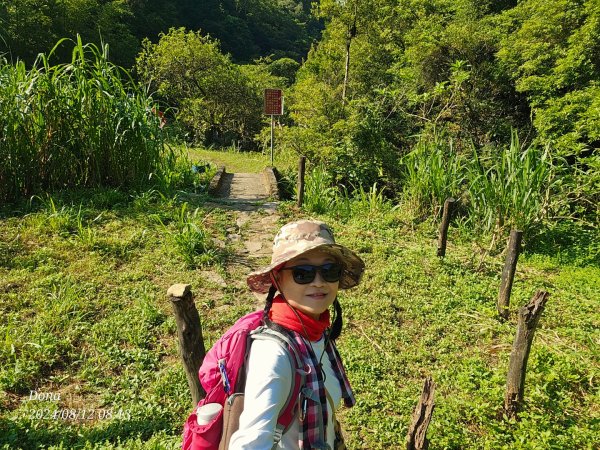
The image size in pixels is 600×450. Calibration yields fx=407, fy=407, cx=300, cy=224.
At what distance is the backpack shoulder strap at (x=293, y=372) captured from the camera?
112 centimetres

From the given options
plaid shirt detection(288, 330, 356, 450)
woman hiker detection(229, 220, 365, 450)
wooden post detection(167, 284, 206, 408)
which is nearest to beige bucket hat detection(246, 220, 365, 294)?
woman hiker detection(229, 220, 365, 450)

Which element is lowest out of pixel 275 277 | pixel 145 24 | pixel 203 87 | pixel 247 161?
pixel 247 161

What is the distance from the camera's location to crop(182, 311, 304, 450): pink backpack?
1135 millimetres

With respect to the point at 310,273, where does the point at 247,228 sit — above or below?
below

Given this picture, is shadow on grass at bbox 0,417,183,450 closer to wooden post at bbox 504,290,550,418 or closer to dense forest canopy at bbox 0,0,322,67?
wooden post at bbox 504,290,550,418

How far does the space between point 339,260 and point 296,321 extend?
0.26 meters

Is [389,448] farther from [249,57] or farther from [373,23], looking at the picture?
[249,57]

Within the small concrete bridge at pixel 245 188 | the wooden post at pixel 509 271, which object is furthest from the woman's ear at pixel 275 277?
the small concrete bridge at pixel 245 188

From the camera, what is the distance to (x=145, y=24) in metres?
23.9

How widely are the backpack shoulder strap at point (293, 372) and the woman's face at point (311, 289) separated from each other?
133mm

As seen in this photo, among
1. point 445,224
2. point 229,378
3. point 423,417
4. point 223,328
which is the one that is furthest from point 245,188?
point 229,378

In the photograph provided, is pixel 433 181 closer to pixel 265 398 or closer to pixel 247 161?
pixel 265 398

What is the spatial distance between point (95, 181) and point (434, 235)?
15.1 feet

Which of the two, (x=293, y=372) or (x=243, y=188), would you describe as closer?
(x=293, y=372)
